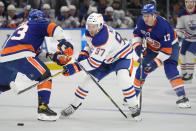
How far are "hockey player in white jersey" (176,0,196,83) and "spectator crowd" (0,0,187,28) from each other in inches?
93.9

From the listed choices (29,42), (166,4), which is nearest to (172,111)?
(29,42)

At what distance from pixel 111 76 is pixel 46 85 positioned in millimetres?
3695

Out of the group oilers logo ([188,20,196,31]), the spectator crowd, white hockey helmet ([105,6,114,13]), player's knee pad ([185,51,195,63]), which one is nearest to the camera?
oilers logo ([188,20,196,31])

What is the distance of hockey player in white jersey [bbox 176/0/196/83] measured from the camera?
6371 millimetres

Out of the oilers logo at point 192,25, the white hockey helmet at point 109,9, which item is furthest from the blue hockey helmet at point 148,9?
the white hockey helmet at point 109,9

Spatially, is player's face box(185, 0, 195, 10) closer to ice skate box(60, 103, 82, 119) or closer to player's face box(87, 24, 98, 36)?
player's face box(87, 24, 98, 36)

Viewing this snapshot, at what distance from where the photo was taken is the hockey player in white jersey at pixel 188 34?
20.9ft

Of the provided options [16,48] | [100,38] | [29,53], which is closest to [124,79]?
[100,38]

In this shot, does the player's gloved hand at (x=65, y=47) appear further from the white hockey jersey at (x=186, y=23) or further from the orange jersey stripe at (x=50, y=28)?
the white hockey jersey at (x=186, y=23)

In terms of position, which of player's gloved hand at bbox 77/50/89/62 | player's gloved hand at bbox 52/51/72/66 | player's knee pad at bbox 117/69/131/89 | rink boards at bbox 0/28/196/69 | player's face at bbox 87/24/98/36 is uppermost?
player's face at bbox 87/24/98/36

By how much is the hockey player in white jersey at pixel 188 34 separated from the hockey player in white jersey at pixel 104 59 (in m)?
2.28

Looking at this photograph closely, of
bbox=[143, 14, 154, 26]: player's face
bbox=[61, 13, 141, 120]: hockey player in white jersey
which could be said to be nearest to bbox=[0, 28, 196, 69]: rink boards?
bbox=[143, 14, 154, 26]: player's face

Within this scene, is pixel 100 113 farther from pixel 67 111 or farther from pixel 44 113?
pixel 44 113

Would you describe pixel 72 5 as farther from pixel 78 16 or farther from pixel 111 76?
pixel 111 76
